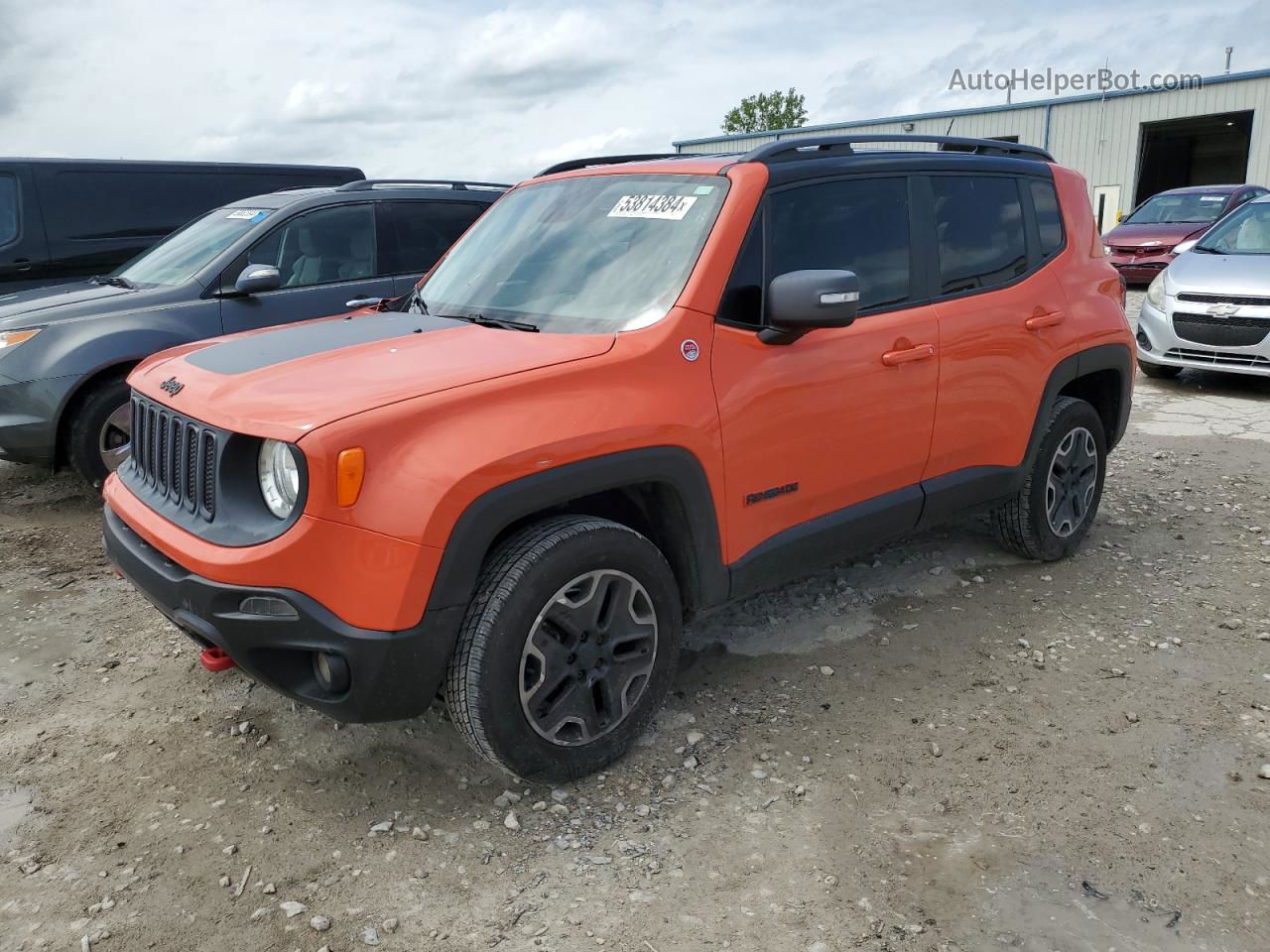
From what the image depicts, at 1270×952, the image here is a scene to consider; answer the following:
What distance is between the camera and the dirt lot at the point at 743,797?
93.9 inches

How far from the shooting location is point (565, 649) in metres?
2.77

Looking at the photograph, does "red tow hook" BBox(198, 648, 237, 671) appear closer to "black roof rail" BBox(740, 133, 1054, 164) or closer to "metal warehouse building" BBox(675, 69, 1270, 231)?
"black roof rail" BBox(740, 133, 1054, 164)

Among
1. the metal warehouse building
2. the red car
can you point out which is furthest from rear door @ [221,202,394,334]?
the metal warehouse building

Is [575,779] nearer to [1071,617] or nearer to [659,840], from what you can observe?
[659,840]

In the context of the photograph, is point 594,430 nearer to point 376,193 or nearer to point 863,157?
point 863,157

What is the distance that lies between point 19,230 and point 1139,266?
1417cm

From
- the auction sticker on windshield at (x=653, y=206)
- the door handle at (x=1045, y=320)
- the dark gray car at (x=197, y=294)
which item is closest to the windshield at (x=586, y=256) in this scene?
the auction sticker on windshield at (x=653, y=206)

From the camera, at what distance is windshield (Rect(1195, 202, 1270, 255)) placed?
8.52 m

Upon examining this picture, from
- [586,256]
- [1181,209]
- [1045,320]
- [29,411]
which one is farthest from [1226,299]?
[1181,209]

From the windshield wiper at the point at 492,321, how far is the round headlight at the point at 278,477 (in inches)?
35.1

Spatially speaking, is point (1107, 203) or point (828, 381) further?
point (1107, 203)

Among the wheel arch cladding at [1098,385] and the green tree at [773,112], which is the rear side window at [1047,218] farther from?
the green tree at [773,112]

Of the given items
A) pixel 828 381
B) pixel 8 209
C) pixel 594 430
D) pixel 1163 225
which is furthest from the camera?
pixel 1163 225

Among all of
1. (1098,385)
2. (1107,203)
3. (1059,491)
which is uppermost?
(1107,203)
